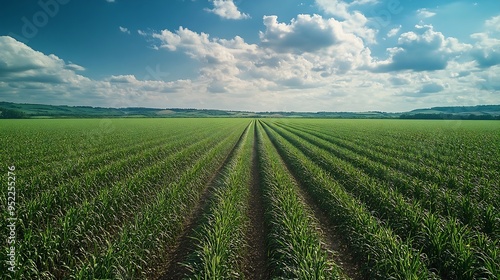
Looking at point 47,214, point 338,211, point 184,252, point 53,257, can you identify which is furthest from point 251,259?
point 47,214

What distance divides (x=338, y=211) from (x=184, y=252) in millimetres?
5902

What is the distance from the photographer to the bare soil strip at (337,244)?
6.84 metres

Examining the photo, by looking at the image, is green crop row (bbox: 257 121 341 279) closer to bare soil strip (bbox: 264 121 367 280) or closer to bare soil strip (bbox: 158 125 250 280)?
bare soil strip (bbox: 264 121 367 280)

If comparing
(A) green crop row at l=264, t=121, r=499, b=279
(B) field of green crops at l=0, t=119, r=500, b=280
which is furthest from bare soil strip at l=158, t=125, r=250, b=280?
(A) green crop row at l=264, t=121, r=499, b=279

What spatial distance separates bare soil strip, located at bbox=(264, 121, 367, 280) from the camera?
6837 mm

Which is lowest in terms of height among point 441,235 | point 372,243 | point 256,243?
point 256,243

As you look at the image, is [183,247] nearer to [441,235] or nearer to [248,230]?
[248,230]

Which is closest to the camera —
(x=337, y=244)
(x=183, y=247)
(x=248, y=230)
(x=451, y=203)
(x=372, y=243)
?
(x=372, y=243)

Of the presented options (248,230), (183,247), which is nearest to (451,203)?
(248,230)

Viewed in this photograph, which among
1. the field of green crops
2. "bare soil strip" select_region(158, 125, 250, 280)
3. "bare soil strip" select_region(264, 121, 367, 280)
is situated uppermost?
the field of green crops

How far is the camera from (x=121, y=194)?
10.3m

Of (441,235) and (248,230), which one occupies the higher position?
(441,235)

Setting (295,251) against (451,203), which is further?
(451,203)

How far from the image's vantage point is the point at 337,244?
8.23 metres
